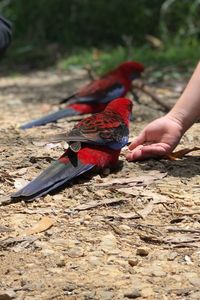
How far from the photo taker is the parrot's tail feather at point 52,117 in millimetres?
4052

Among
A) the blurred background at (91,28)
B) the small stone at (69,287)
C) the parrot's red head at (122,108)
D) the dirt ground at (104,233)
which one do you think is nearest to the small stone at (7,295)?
the dirt ground at (104,233)

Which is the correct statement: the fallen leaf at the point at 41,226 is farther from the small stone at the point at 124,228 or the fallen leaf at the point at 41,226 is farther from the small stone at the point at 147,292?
the small stone at the point at 147,292

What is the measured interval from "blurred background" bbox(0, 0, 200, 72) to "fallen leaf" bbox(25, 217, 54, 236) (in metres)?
5.77

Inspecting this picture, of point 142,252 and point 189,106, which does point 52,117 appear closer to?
point 189,106

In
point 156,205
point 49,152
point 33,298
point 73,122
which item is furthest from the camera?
point 73,122

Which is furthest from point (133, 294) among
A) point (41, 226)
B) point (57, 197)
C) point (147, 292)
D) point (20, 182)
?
point (20, 182)

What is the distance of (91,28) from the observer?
934 centimetres

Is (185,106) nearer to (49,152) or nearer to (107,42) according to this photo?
(49,152)

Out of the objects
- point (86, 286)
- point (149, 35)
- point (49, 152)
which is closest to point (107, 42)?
point (149, 35)

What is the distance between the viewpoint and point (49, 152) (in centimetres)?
329

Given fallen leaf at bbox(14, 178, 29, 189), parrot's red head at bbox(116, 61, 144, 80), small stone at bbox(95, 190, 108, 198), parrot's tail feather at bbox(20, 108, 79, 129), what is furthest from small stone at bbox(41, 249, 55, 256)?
parrot's red head at bbox(116, 61, 144, 80)

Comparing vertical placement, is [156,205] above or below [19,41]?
above

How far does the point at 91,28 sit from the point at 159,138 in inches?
258

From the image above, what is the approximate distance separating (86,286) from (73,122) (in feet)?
7.93
